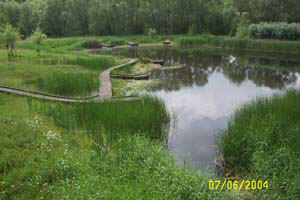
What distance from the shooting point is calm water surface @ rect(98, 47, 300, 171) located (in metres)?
8.23

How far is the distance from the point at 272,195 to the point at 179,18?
49646 mm

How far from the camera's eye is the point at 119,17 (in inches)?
2008

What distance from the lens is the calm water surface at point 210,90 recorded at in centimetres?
823

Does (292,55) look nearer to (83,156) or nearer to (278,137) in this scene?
(278,137)

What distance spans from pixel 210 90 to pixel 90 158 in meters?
10.8

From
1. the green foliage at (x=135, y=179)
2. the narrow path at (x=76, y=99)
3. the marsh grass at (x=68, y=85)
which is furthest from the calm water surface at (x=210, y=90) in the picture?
the marsh grass at (x=68, y=85)

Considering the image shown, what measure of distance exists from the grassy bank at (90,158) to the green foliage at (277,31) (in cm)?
2991

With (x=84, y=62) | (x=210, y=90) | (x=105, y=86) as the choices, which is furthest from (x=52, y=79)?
(x=210, y=90)

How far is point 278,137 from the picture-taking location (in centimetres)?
653

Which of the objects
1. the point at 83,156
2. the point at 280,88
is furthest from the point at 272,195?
the point at 280,88

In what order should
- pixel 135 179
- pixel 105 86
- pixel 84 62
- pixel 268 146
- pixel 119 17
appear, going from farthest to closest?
pixel 119 17 < pixel 84 62 < pixel 105 86 < pixel 268 146 < pixel 135 179

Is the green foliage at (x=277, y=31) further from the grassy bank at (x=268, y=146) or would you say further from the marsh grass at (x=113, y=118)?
the marsh grass at (x=113, y=118)

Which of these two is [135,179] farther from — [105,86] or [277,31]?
[277,31]

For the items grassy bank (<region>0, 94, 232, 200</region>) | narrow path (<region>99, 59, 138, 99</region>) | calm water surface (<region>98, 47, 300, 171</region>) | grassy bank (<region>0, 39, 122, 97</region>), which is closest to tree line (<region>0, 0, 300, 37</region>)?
calm water surface (<region>98, 47, 300, 171</region>)
